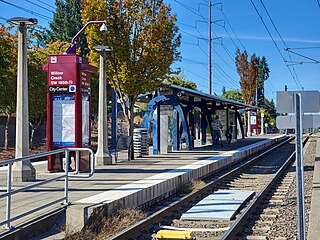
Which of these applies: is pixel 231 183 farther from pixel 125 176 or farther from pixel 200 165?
pixel 125 176

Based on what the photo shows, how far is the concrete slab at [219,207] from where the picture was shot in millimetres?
10219

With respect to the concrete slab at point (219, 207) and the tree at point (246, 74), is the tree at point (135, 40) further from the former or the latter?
the tree at point (246, 74)

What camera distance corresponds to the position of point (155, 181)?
12.8 meters

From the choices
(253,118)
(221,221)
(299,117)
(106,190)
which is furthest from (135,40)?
(253,118)

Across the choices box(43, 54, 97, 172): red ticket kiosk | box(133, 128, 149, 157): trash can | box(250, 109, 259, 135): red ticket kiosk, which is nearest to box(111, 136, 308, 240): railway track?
box(43, 54, 97, 172): red ticket kiosk

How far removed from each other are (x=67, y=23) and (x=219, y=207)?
54.4 metres

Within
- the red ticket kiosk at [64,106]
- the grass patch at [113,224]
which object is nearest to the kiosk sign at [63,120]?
the red ticket kiosk at [64,106]

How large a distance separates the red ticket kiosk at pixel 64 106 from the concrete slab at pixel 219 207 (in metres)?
4.54

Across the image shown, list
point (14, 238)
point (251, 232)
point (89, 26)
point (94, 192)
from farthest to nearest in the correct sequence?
point (89, 26) < point (94, 192) < point (251, 232) < point (14, 238)

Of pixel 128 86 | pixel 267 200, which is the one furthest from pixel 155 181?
pixel 128 86

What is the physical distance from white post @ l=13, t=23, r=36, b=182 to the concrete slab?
4.15 metres

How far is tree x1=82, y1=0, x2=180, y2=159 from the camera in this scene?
19031mm

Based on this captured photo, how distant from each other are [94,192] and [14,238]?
12.1 feet

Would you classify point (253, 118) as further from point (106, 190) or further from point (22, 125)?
point (106, 190)
